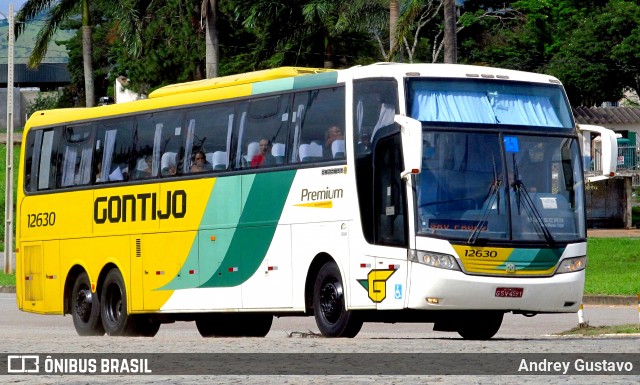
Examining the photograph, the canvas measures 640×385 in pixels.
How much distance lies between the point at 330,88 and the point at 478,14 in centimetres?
6340

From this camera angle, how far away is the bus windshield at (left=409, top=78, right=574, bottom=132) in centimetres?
1806

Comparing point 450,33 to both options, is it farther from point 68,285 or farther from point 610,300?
point 68,285

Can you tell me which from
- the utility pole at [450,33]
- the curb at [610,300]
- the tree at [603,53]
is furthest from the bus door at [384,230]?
the tree at [603,53]

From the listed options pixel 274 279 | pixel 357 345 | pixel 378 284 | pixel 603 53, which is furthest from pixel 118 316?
pixel 603 53

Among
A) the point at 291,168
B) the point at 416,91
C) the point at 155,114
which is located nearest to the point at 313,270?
the point at 291,168

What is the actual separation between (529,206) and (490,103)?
1445 millimetres

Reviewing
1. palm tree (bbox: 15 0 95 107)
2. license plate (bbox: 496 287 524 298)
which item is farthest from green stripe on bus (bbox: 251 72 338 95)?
palm tree (bbox: 15 0 95 107)

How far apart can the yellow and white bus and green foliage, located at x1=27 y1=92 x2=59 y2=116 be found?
85.9 meters

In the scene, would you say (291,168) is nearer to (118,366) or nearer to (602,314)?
(118,366)

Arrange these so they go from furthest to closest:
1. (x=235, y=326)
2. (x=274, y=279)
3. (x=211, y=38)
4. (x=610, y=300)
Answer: (x=211, y=38)
(x=610, y=300)
(x=235, y=326)
(x=274, y=279)

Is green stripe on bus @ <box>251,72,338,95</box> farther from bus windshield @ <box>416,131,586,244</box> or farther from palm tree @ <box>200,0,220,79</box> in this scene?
palm tree @ <box>200,0,220,79</box>

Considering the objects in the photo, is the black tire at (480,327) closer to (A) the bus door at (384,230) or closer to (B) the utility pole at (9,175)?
(A) the bus door at (384,230)

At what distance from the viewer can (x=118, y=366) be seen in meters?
13.1

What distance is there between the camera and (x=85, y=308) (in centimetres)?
2348
